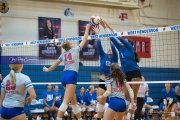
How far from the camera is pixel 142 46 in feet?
65.7

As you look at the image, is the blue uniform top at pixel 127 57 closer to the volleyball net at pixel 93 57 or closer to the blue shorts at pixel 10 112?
the blue shorts at pixel 10 112

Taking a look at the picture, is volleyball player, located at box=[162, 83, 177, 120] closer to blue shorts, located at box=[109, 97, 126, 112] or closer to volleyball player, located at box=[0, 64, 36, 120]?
blue shorts, located at box=[109, 97, 126, 112]

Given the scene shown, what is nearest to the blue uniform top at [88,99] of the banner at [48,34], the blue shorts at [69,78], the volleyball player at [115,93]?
the banner at [48,34]

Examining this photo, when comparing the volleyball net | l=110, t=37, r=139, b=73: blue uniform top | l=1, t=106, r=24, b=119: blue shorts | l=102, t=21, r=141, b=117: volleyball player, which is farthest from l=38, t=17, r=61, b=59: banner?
l=1, t=106, r=24, b=119: blue shorts

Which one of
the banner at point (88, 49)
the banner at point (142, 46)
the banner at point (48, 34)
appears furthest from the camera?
the banner at point (142, 46)

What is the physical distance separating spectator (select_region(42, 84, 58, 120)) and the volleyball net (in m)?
1.13

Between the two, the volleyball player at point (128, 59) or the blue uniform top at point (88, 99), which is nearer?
the volleyball player at point (128, 59)

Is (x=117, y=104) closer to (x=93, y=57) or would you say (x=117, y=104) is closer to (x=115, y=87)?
(x=115, y=87)

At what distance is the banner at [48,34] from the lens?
18.0m

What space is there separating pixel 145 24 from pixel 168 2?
2.45m

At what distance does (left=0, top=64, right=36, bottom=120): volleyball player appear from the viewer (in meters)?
6.67

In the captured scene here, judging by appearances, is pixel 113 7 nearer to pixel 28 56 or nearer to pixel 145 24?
pixel 145 24

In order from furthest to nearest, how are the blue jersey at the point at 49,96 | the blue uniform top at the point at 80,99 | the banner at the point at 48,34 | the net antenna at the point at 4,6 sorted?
the banner at the point at 48,34, the net antenna at the point at 4,6, the blue uniform top at the point at 80,99, the blue jersey at the point at 49,96

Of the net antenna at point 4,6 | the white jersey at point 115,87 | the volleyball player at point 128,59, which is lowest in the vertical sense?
the white jersey at point 115,87
